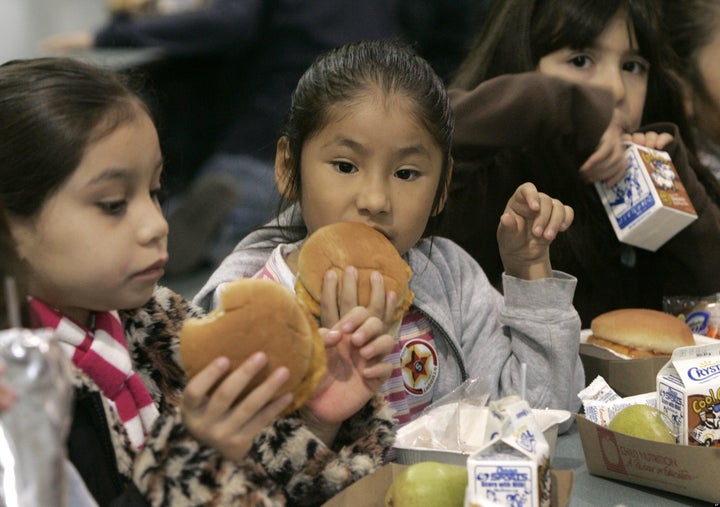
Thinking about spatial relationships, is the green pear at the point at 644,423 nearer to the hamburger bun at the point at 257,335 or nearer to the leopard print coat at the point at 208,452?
the leopard print coat at the point at 208,452

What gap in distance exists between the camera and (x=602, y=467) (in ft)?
4.47

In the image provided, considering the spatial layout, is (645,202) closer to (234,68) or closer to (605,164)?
(605,164)

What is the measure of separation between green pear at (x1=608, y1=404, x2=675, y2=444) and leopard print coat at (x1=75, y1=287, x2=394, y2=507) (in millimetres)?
367

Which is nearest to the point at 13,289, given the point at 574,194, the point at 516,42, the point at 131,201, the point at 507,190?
the point at 131,201

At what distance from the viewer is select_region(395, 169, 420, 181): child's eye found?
1.44 m

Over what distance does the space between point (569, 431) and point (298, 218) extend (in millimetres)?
587

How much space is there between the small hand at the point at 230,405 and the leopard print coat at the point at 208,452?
2 centimetres

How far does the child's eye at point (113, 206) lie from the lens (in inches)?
42.8

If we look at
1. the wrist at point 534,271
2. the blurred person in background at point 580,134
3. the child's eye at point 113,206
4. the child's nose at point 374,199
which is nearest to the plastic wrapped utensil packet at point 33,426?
the child's eye at point 113,206

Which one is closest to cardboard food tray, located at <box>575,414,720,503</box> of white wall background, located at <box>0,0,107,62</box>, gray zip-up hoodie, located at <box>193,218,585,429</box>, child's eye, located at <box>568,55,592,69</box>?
gray zip-up hoodie, located at <box>193,218,585,429</box>

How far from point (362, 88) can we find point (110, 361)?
0.59m

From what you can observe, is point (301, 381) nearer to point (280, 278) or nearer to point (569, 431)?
point (280, 278)

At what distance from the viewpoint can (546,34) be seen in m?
2.09

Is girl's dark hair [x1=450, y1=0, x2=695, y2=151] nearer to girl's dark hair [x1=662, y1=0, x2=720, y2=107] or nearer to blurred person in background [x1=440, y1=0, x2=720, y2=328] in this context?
blurred person in background [x1=440, y1=0, x2=720, y2=328]
